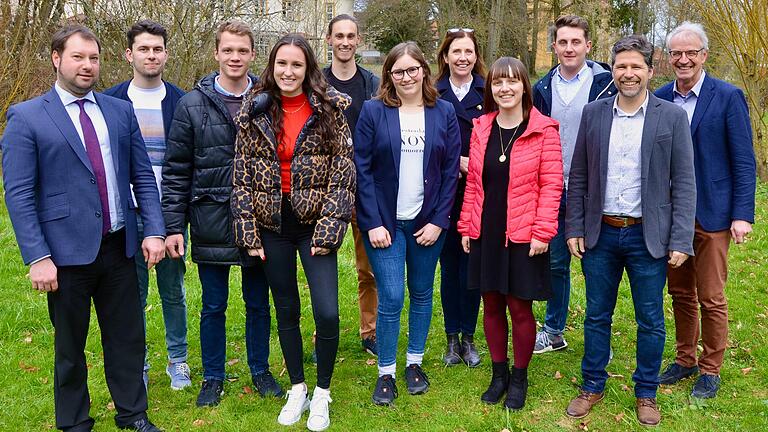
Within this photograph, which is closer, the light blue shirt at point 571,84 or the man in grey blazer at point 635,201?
the man in grey blazer at point 635,201

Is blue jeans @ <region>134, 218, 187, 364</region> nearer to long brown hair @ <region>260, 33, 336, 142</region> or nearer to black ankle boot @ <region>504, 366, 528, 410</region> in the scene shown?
long brown hair @ <region>260, 33, 336, 142</region>

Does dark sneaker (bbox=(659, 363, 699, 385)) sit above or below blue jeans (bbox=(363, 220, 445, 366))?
below

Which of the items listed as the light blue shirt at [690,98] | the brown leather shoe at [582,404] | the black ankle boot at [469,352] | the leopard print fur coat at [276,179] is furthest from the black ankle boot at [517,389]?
the light blue shirt at [690,98]

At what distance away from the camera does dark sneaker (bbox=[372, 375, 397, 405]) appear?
4504mm

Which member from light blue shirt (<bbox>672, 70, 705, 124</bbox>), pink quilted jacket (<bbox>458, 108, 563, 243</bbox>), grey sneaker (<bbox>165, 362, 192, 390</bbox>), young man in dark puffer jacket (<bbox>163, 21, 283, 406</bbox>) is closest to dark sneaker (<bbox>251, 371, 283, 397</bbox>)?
grey sneaker (<bbox>165, 362, 192, 390</bbox>)

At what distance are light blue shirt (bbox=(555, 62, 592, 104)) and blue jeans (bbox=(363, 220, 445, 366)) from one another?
1477mm

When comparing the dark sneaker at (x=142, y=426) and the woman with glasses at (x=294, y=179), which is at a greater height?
the woman with glasses at (x=294, y=179)

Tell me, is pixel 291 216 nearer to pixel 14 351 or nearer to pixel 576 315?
pixel 14 351

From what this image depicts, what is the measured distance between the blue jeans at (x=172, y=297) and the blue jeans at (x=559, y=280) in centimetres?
280

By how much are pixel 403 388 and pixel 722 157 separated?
274cm

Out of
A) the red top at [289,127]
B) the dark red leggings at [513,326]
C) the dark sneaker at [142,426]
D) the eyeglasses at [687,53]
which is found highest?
the eyeglasses at [687,53]

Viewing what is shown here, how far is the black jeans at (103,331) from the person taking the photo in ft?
12.4

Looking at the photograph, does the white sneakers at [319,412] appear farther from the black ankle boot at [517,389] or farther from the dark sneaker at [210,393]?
the black ankle boot at [517,389]


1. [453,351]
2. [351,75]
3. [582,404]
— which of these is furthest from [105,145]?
[582,404]
